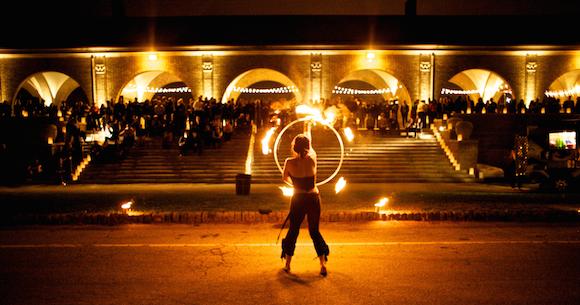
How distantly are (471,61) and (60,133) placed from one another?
24.4m

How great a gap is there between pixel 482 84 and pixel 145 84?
25.7 metres

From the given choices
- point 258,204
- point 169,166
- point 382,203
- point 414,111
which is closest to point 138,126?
point 169,166

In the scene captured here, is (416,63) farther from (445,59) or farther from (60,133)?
(60,133)

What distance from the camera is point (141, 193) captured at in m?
14.8

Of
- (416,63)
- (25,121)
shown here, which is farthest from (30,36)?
(416,63)

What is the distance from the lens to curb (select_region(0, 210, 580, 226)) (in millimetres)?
10438

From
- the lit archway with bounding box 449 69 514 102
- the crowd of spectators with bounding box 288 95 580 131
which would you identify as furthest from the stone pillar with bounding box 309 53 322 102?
the lit archway with bounding box 449 69 514 102

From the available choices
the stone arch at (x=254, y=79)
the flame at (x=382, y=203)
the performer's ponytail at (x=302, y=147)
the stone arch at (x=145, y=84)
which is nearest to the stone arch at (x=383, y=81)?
the stone arch at (x=254, y=79)

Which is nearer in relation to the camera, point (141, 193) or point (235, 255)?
point (235, 255)

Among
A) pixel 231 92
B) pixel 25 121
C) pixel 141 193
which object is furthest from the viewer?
pixel 231 92

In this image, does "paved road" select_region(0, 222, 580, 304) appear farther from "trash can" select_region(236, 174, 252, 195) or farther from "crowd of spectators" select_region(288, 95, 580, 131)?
"crowd of spectators" select_region(288, 95, 580, 131)

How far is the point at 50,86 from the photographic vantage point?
118ft

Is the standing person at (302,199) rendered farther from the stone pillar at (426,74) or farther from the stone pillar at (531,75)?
the stone pillar at (531,75)

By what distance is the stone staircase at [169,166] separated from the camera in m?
18.6
